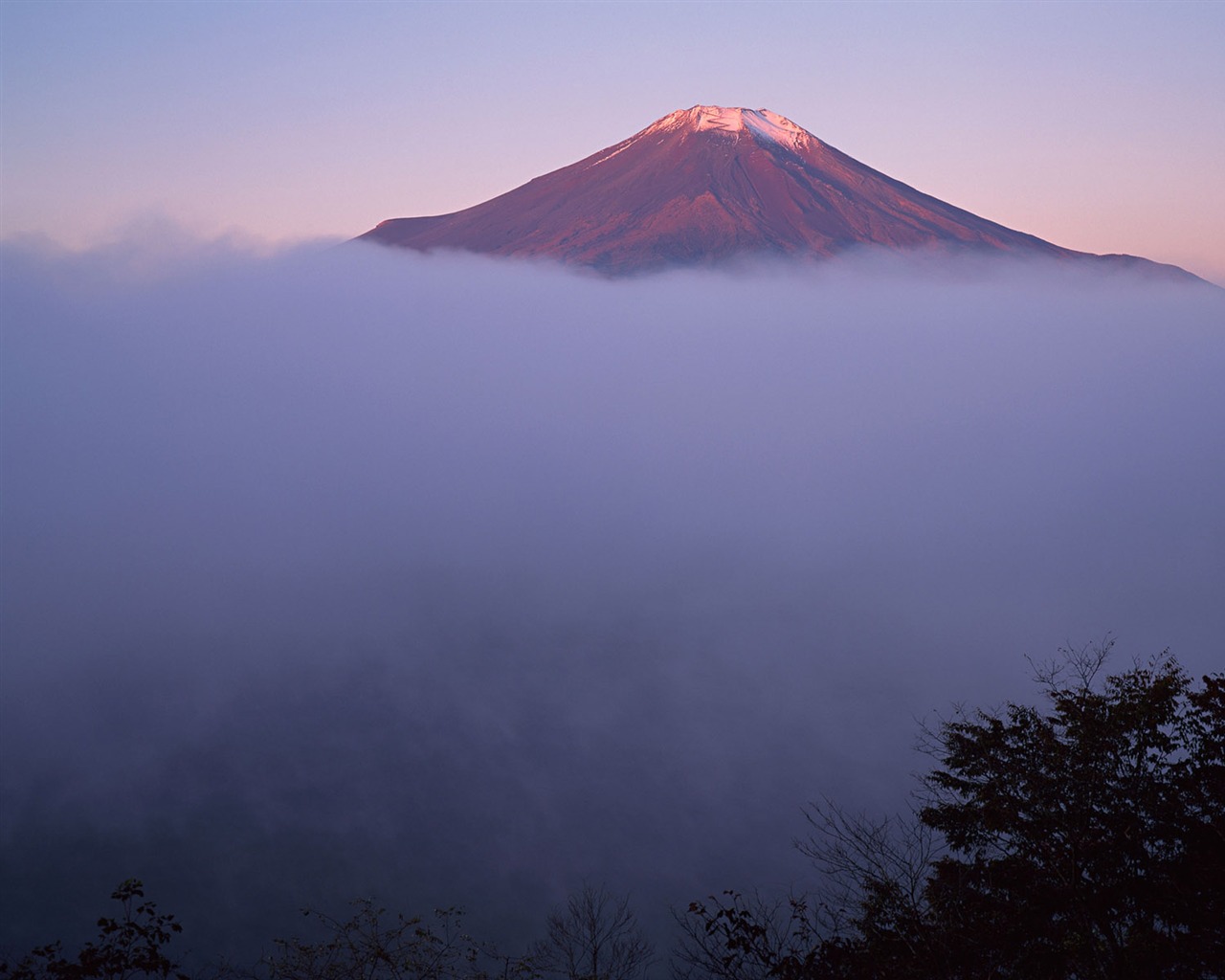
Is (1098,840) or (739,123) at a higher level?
(739,123)

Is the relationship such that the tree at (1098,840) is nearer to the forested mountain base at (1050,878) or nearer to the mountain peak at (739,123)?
the forested mountain base at (1050,878)

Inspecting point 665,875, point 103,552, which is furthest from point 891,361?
point 665,875

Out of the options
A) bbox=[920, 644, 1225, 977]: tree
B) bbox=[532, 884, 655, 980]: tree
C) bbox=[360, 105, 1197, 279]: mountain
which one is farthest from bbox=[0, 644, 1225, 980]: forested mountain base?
bbox=[360, 105, 1197, 279]: mountain

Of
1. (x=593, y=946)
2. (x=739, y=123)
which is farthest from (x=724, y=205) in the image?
(x=593, y=946)

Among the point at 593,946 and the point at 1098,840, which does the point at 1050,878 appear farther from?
the point at 593,946

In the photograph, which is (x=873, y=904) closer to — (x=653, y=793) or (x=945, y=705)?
(x=653, y=793)
